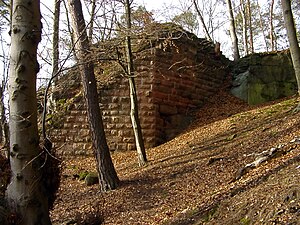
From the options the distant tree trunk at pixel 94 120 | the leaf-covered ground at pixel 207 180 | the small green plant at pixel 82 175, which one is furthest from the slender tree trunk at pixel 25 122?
the small green plant at pixel 82 175

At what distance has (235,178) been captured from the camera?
18.6 feet

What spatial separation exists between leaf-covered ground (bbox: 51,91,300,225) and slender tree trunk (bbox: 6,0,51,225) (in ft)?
2.73

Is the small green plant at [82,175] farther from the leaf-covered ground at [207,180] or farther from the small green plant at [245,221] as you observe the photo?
the small green plant at [245,221]

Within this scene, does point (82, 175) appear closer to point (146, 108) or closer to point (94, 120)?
point (94, 120)

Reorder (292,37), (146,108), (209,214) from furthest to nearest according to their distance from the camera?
(146,108) → (292,37) → (209,214)

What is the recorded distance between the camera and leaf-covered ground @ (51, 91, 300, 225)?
403 cm

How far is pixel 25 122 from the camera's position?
4.08m

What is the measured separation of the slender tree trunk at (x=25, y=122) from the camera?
13.2 feet

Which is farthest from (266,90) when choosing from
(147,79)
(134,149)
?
(134,149)

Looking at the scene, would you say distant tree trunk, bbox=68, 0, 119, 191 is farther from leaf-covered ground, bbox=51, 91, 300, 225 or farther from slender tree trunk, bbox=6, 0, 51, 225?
A: slender tree trunk, bbox=6, 0, 51, 225

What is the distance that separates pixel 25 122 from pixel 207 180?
11.6 ft

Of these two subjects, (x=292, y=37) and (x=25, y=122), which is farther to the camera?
(x=292, y=37)

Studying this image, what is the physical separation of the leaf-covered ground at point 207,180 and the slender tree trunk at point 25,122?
831mm

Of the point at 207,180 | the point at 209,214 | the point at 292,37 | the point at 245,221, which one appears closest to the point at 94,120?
the point at 207,180
